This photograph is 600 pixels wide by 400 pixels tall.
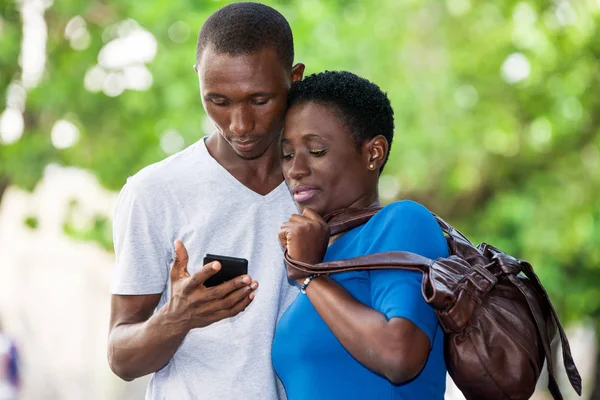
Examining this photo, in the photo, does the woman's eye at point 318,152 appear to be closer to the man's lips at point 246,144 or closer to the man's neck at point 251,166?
the man's lips at point 246,144

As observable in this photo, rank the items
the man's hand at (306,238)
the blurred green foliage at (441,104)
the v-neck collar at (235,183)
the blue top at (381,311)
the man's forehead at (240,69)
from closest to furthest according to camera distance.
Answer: the blue top at (381,311) → the man's hand at (306,238) → the man's forehead at (240,69) → the v-neck collar at (235,183) → the blurred green foliage at (441,104)

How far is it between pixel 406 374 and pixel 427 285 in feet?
0.71

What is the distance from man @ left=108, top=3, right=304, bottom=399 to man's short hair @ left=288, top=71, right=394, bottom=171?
0.40ft

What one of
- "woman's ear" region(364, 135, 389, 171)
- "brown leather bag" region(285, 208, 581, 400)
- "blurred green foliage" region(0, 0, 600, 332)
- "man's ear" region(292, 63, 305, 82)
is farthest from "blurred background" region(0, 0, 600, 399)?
"brown leather bag" region(285, 208, 581, 400)

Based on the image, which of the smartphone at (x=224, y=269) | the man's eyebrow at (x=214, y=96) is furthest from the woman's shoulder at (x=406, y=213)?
the man's eyebrow at (x=214, y=96)

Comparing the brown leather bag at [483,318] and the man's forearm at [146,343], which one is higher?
the brown leather bag at [483,318]

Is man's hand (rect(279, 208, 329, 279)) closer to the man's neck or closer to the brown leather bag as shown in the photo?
the brown leather bag

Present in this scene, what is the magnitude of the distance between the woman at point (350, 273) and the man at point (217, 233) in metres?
0.14

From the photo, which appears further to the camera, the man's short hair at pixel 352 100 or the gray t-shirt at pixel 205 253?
the gray t-shirt at pixel 205 253

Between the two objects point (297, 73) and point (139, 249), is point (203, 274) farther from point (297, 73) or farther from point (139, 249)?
point (297, 73)

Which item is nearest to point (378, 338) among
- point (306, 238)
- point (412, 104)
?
point (306, 238)

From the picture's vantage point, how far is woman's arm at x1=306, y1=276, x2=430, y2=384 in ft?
7.20

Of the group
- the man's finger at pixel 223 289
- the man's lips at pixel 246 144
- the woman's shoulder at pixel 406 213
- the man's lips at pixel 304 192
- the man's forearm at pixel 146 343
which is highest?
the man's lips at pixel 246 144

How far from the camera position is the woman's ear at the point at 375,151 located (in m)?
2.62
